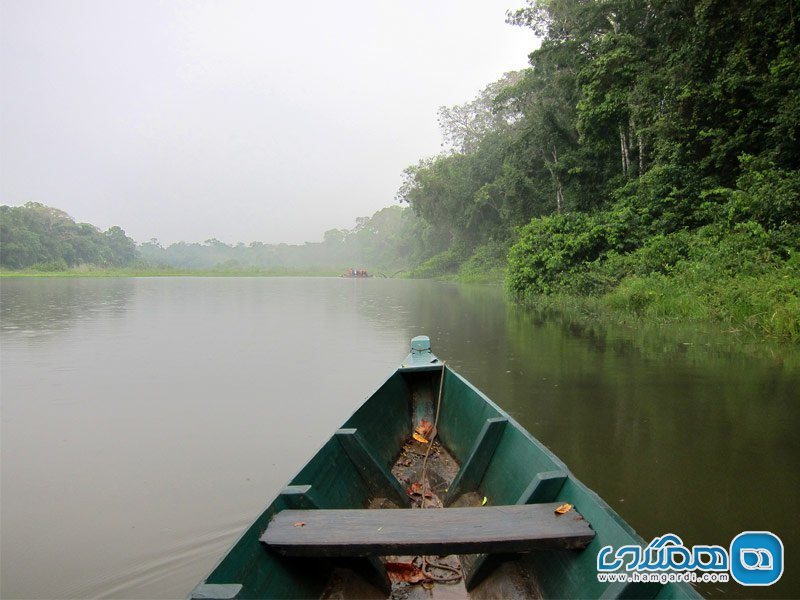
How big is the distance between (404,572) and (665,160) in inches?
478

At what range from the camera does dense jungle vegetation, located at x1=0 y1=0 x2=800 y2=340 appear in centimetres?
847

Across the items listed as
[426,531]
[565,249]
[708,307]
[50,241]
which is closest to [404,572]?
[426,531]

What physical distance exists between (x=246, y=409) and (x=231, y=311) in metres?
10.3

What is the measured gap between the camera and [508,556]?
6.50 ft

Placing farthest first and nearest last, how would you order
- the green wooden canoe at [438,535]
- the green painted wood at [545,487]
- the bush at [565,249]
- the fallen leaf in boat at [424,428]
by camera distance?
the bush at [565,249]
the fallen leaf in boat at [424,428]
the green painted wood at [545,487]
the green wooden canoe at [438,535]

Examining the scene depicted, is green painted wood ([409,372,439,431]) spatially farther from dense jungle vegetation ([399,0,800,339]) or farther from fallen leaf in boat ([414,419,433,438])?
dense jungle vegetation ([399,0,800,339])

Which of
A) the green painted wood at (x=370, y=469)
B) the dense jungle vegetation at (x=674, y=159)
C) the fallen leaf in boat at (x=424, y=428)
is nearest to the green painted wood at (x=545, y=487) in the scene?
the green painted wood at (x=370, y=469)

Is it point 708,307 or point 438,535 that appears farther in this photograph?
point 708,307

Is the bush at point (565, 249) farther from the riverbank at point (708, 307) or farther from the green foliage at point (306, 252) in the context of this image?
the green foliage at point (306, 252)

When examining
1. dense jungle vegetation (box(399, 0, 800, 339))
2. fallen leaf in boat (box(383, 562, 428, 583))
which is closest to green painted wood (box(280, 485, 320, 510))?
fallen leaf in boat (box(383, 562, 428, 583))

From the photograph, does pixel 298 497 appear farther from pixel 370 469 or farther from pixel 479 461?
pixel 479 461

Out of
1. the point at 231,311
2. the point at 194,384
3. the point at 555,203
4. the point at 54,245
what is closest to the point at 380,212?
the point at 54,245

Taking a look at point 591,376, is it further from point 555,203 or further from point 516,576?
point 555,203

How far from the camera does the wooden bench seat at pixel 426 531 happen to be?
1720 mm
